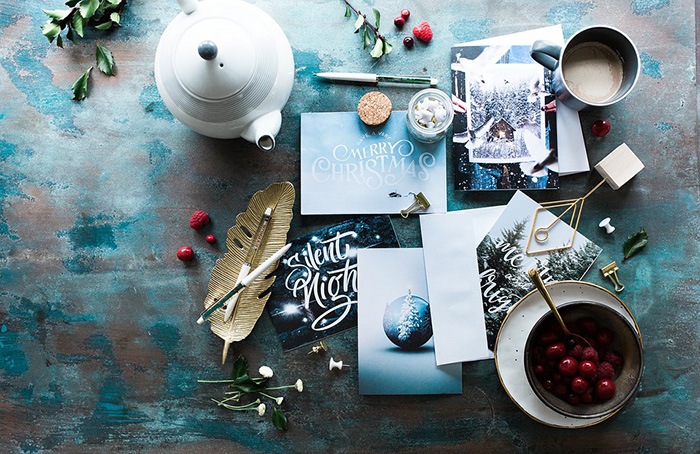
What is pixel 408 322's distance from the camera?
42.4 inches

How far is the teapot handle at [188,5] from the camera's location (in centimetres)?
87

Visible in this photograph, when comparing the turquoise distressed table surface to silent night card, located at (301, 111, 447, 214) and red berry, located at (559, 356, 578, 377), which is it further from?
red berry, located at (559, 356, 578, 377)

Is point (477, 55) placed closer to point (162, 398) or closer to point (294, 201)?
point (294, 201)

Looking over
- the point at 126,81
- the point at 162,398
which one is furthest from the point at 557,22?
the point at 162,398

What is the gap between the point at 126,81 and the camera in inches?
43.5

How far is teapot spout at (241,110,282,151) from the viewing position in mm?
936

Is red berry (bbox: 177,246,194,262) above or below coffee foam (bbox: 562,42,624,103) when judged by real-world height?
below

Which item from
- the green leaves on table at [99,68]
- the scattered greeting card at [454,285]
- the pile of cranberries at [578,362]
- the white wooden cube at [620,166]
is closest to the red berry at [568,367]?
the pile of cranberries at [578,362]

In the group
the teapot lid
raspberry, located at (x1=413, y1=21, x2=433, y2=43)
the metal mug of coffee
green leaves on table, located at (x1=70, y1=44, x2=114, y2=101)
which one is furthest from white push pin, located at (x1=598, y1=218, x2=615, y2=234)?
green leaves on table, located at (x1=70, y1=44, x2=114, y2=101)

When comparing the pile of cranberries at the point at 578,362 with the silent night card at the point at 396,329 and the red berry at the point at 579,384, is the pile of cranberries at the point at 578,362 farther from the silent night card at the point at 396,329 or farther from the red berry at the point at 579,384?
the silent night card at the point at 396,329

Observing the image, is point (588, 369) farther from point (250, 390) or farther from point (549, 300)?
point (250, 390)

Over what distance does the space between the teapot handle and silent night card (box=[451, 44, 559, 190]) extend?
19.7 inches

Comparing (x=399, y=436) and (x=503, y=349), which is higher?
(x=503, y=349)

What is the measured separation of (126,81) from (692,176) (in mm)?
1145
